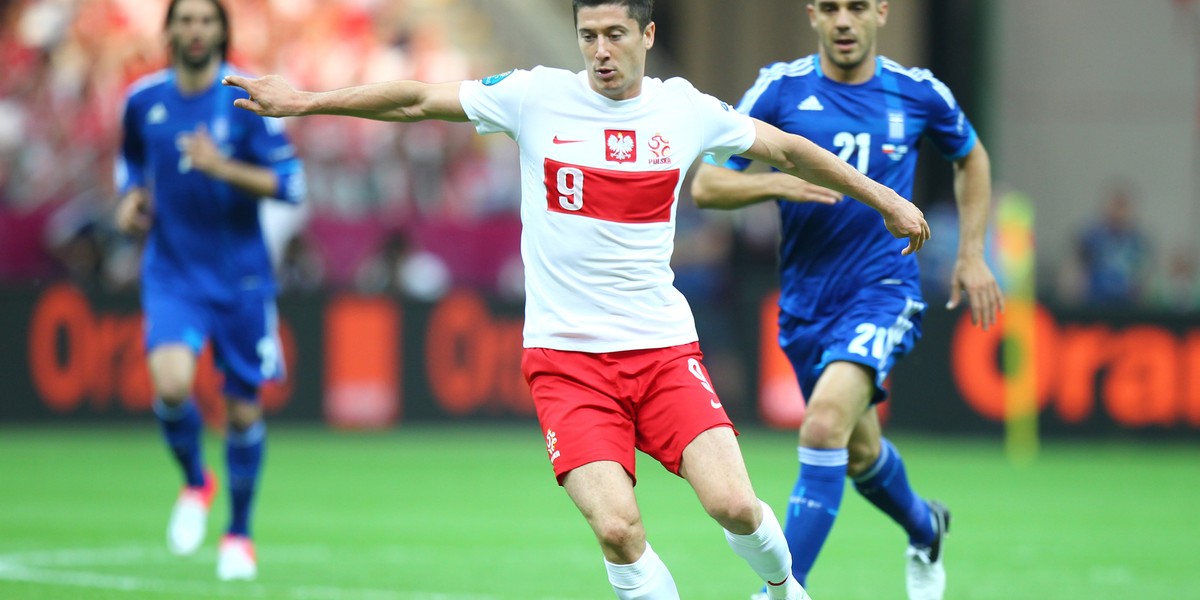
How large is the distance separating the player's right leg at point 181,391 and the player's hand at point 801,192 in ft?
11.5

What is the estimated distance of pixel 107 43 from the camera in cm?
1986

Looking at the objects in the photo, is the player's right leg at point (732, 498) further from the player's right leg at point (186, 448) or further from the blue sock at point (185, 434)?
the blue sock at point (185, 434)

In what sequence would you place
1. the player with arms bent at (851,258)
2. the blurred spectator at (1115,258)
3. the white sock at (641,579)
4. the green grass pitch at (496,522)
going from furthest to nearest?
1. the blurred spectator at (1115,258)
2. the green grass pitch at (496,522)
3. the player with arms bent at (851,258)
4. the white sock at (641,579)

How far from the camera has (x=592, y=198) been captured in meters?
6.06

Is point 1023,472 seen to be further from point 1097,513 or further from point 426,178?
point 426,178

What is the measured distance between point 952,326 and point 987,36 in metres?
8.09

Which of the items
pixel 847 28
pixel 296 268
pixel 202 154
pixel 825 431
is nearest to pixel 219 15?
pixel 202 154

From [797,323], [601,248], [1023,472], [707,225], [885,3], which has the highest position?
[885,3]

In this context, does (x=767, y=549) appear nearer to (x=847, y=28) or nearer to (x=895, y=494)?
(x=895, y=494)

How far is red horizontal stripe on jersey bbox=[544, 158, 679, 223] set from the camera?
6059 mm

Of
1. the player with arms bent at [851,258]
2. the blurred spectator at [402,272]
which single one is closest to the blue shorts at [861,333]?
the player with arms bent at [851,258]

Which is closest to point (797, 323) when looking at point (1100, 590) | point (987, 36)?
point (1100, 590)

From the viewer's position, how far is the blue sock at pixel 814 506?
7.12 meters

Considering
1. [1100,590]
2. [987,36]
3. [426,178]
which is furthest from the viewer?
[987,36]
